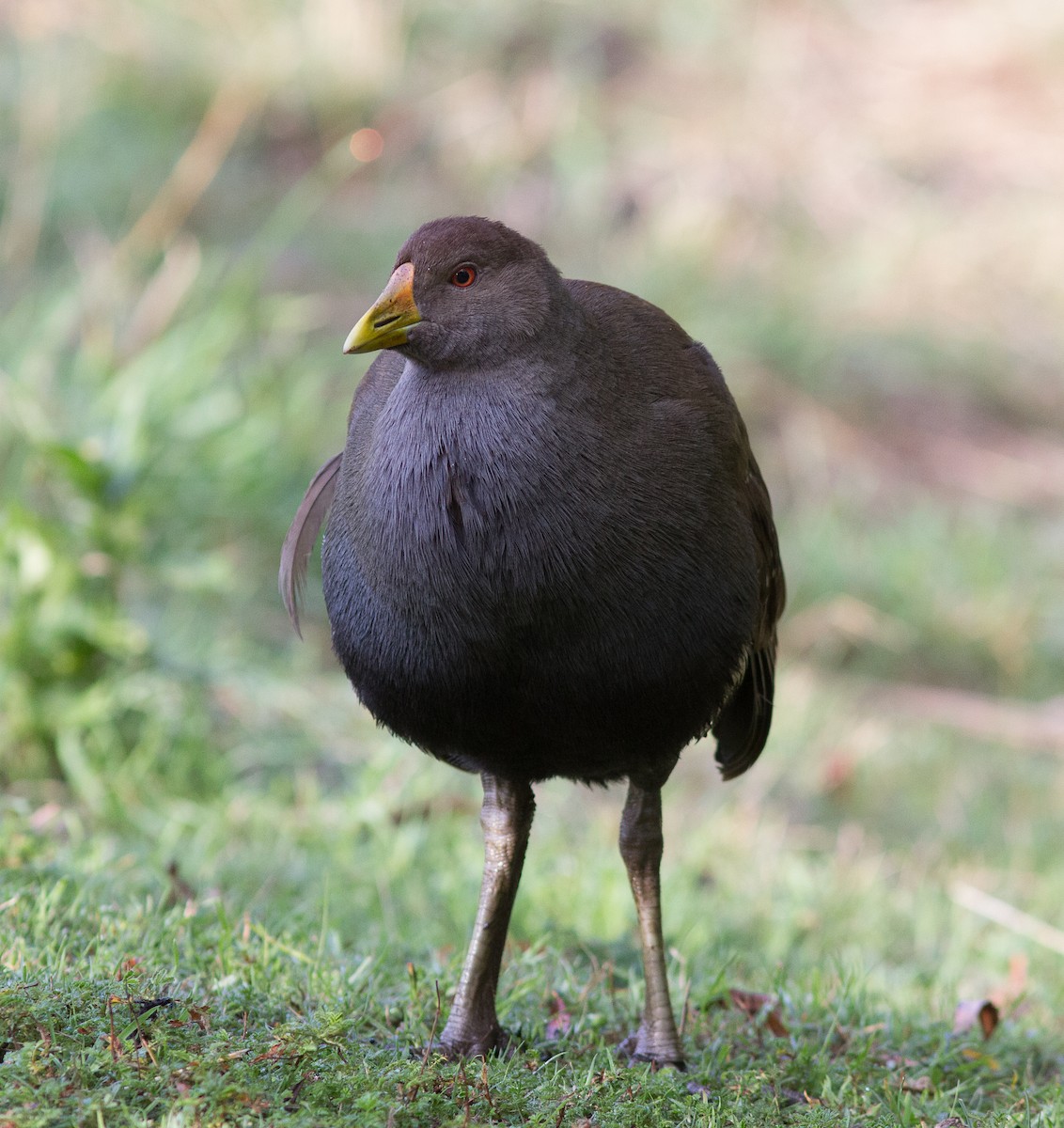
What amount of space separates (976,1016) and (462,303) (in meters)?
2.13

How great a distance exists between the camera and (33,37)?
9.20 meters

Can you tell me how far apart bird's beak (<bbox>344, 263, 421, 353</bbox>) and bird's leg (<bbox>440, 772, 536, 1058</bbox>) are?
943 millimetres

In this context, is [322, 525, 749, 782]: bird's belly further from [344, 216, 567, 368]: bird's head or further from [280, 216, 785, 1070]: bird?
[344, 216, 567, 368]: bird's head

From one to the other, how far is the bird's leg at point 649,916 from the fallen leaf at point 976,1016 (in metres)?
0.82

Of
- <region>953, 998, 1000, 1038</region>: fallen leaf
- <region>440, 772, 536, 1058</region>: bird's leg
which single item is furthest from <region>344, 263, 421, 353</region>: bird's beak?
<region>953, 998, 1000, 1038</region>: fallen leaf

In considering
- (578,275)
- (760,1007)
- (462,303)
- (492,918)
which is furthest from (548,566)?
(578,275)

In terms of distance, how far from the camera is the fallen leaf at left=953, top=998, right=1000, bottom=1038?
362 centimetres

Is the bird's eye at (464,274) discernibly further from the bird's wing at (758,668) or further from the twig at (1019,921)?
the twig at (1019,921)

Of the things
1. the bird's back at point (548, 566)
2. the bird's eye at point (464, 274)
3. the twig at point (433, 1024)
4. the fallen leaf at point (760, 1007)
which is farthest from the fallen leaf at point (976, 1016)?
the bird's eye at point (464, 274)

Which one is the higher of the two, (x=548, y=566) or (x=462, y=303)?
(x=462, y=303)

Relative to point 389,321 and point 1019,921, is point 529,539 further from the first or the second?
point 1019,921

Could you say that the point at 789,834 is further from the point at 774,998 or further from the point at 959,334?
the point at 959,334

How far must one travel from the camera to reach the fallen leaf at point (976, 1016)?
362 centimetres

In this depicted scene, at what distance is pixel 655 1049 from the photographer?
3.20 meters
